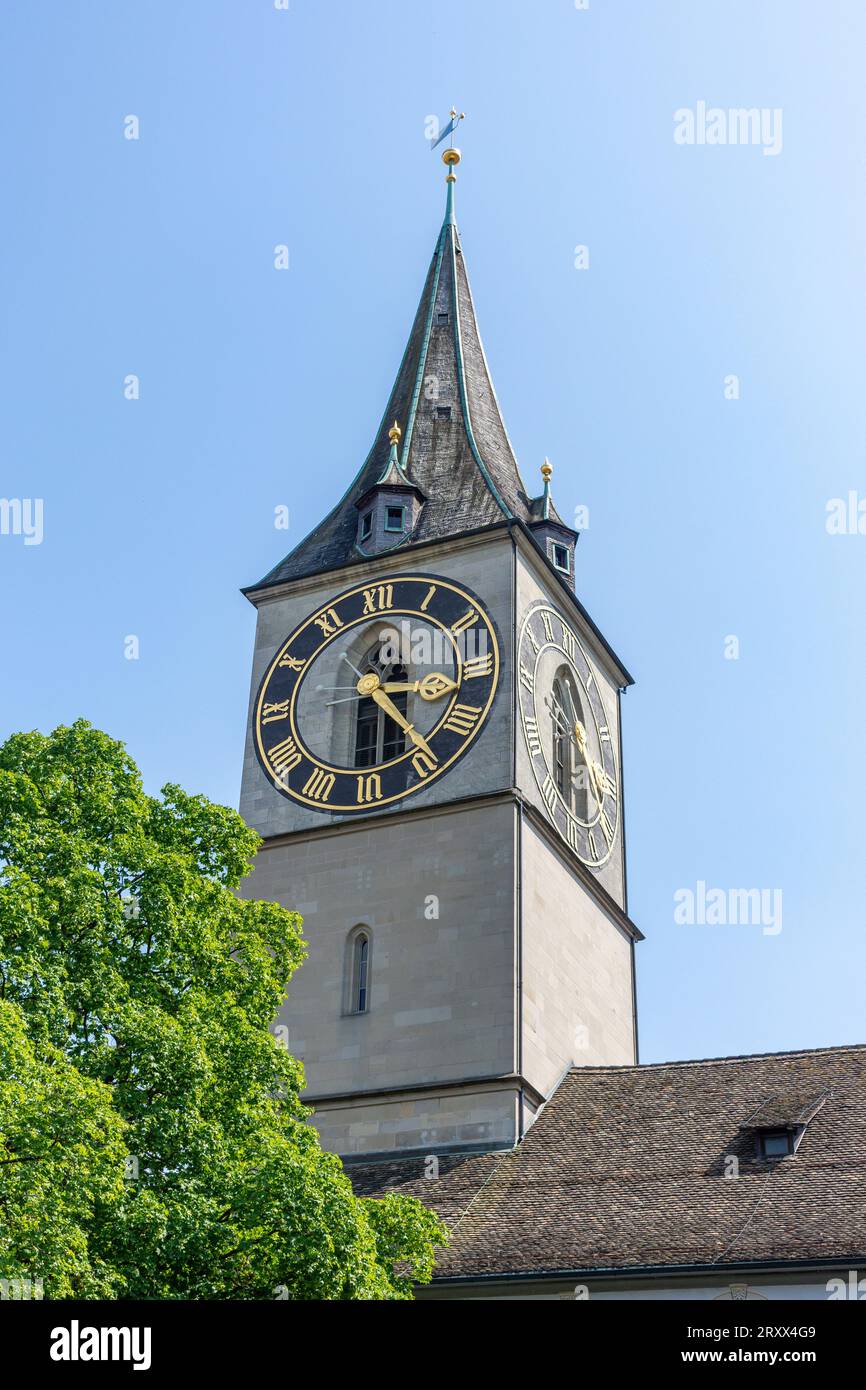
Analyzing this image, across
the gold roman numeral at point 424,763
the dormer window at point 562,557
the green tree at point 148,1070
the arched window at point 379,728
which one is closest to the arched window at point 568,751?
the dormer window at point 562,557

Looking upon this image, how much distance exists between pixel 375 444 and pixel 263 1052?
728 inches

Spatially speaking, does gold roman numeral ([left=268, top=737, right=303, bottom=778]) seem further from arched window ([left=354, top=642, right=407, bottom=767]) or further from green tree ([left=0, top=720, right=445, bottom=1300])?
green tree ([left=0, top=720, right=445, bottom=1300])

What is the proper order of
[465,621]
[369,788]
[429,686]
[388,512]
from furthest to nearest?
A: [388,512]
[465,621]
[429,686]
[369,788]

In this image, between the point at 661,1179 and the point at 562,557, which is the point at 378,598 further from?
the point at 661,1179

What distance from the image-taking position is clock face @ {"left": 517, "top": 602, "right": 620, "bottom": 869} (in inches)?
1099

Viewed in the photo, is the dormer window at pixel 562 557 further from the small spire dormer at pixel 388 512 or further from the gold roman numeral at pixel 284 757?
the gold roman numeral at pixel 284 757

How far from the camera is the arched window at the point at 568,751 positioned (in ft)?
94.8

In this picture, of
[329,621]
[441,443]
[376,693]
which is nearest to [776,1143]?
[376,693]

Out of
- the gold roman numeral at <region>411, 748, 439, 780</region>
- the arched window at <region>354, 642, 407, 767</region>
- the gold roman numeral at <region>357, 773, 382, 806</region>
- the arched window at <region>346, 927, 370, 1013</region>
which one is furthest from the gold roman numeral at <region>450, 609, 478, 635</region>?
the arched window at <region>346, 927, 370, 1013</region>

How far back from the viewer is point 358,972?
26109mm

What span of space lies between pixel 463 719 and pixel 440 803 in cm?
140

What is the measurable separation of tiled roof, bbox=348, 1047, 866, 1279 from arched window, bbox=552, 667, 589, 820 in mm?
4807

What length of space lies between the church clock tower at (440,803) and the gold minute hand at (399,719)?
3 cm

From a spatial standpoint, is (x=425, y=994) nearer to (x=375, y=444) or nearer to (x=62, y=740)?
(x=62, y=740)
